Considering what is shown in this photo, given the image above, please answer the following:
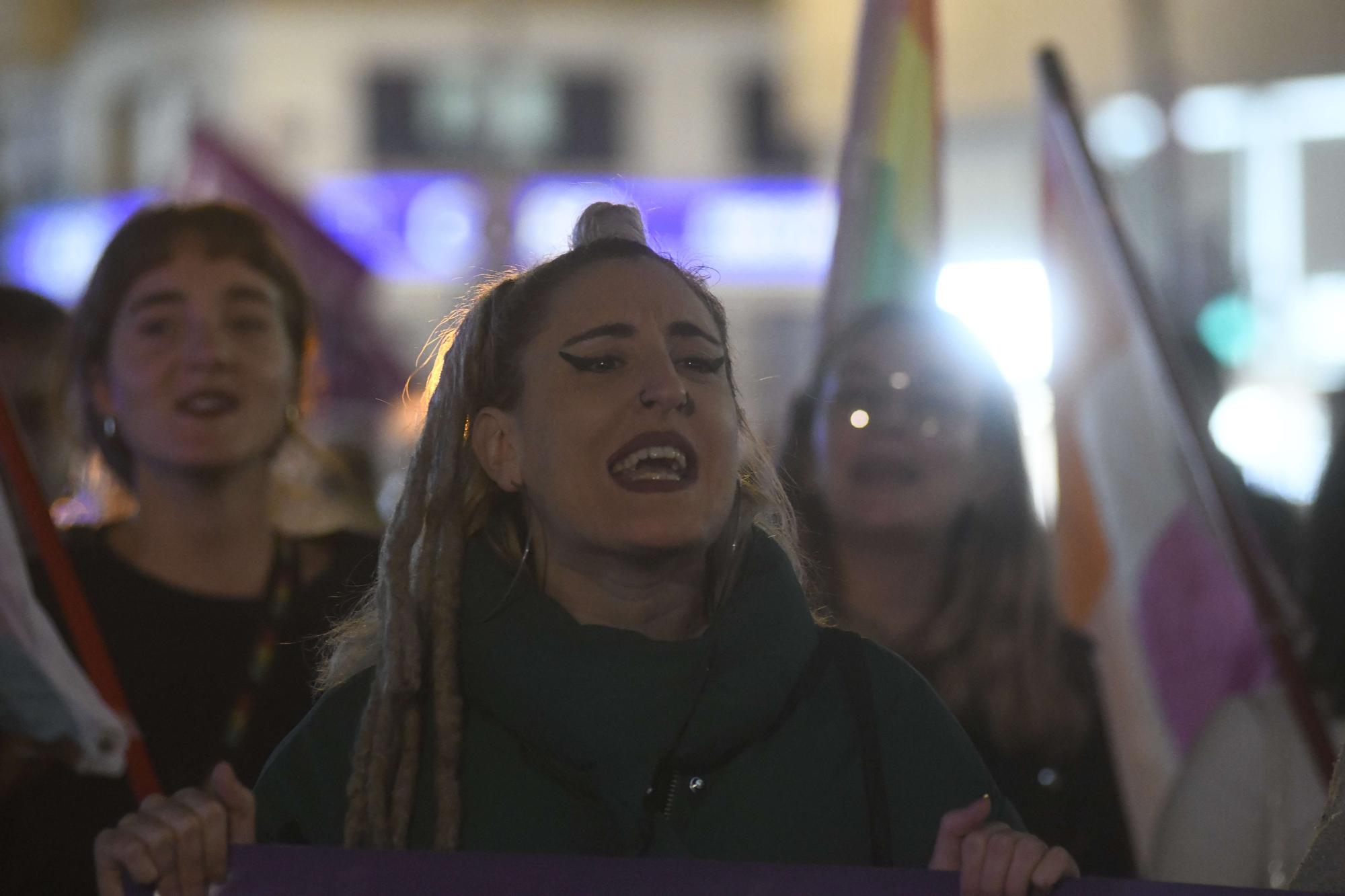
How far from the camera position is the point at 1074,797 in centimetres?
254

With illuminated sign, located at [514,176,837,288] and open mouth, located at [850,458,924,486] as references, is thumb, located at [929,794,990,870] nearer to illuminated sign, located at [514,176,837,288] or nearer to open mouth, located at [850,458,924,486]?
open mouth, located at [850,458,924,486]

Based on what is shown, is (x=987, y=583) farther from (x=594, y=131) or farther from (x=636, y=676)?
(x=594, y=131)

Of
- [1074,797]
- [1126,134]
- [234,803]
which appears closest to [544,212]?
[1126,134]

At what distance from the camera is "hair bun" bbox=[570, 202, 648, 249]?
6.46 feet

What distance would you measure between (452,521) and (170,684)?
648mm

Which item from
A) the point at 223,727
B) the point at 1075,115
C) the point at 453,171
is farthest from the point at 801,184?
the point at 223,727

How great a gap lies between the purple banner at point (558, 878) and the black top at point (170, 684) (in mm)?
590

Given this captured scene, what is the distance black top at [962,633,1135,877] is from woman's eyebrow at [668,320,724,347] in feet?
3.07

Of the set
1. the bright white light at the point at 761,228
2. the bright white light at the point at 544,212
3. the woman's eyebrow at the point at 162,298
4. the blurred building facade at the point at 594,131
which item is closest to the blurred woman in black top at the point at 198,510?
the woman's eyebrow at the point at 162,298

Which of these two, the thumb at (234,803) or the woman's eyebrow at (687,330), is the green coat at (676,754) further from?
the woman's eyebrow at (687,330)

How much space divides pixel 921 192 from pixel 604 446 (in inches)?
67.3

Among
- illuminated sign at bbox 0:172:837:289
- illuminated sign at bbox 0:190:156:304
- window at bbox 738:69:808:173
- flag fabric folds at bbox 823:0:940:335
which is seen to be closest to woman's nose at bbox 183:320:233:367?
flag fabric folds at bbox 823:0:940:335

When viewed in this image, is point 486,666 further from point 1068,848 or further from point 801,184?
point 801,184

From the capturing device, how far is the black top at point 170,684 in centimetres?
215
